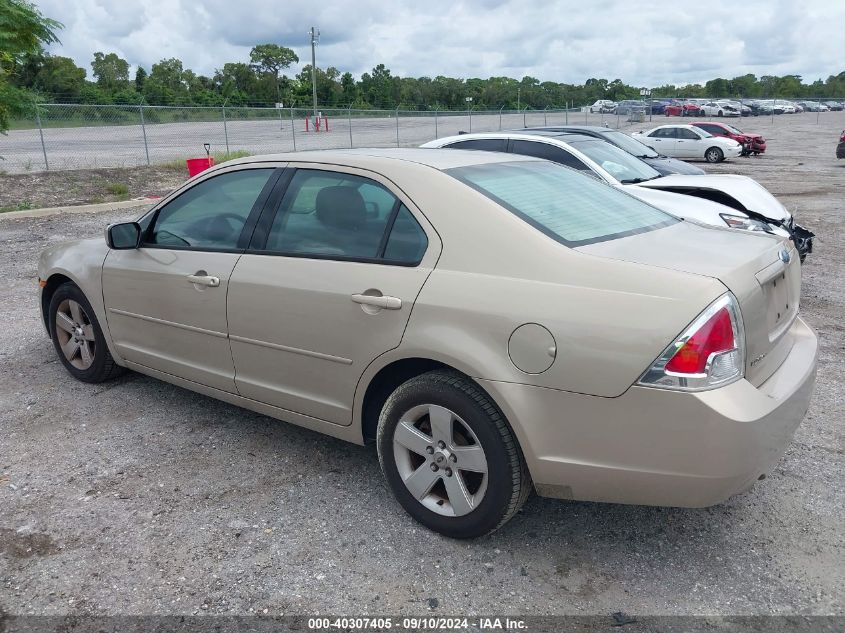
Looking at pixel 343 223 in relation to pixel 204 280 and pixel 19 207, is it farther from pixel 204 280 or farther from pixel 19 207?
pixel 19 207

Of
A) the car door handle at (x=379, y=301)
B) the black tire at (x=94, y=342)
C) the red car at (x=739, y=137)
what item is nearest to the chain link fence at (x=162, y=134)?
the red car at (x=739, y=137)

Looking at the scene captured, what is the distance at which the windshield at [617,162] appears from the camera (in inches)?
345

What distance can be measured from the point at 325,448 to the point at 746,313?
2335mm

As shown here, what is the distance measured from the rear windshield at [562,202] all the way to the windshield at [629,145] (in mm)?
7199

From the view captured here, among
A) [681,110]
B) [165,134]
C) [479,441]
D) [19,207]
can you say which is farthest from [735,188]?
[681,110]

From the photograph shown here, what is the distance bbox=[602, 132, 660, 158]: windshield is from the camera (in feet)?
35.6

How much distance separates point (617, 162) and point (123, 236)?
21.3 feet

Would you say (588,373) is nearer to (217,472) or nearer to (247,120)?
(217,472)

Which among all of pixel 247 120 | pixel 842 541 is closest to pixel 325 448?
pixel 842 541

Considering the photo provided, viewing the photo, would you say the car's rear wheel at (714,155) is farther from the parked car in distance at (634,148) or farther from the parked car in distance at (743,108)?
the parked car in distance at (743,108)

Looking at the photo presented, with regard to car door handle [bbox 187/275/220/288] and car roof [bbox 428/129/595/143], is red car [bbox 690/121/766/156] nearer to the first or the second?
car roof [bbox 428/129/595/143]

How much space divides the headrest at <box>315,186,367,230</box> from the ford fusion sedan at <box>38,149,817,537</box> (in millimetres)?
11

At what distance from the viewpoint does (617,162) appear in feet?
29.9

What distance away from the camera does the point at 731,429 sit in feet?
8.34
